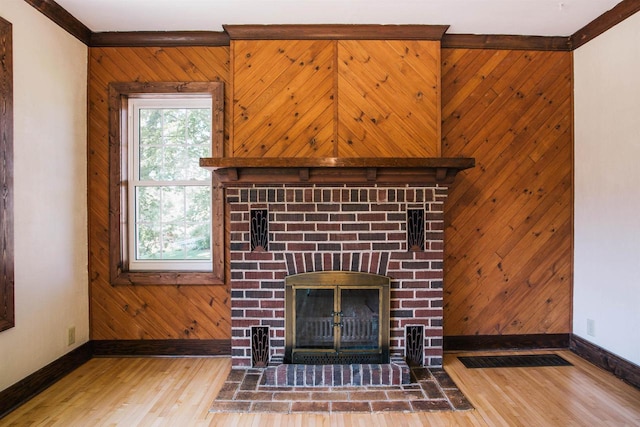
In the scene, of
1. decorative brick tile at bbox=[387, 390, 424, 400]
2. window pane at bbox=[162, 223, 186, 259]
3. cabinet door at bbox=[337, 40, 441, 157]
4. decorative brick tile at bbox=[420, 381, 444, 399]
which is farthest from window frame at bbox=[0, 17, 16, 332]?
decorative brick tile at bbox=[420, 381, 444, 399]

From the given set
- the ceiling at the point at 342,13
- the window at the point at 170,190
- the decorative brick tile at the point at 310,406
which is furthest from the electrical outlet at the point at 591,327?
the window at the point at 170,190

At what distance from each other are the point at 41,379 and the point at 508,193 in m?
3.99

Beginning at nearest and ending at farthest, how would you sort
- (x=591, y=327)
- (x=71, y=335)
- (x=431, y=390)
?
(x=431, y=390) → (x=71, y=335) → (x=591, y=327)

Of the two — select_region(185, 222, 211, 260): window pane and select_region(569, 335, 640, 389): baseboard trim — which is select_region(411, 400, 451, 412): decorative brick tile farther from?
select_region(185, 222, 211, 260): window pane

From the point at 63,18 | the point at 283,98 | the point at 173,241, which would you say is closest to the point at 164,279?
the point at 173,241

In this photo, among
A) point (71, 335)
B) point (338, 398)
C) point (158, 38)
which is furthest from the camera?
point (158, 38)

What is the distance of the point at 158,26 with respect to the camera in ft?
10.3

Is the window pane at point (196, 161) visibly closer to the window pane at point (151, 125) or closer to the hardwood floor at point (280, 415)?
the window pane at point (151, 125)

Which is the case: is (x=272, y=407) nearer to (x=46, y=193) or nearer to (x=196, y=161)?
(x=196, y=161)

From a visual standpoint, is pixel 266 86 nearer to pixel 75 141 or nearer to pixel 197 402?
pixel 75 141

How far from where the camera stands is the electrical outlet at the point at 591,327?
3.08 m

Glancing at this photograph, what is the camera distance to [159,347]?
326 cm

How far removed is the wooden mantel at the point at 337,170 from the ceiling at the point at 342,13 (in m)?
1.18

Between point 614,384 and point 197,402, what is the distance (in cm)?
300
